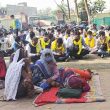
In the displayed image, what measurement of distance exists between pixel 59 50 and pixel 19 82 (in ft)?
16.2

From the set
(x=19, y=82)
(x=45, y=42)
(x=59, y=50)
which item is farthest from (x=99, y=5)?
(x=19, y=82)

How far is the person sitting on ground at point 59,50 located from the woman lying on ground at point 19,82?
4523 mm

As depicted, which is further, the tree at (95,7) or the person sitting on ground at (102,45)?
the tree at (95,7)

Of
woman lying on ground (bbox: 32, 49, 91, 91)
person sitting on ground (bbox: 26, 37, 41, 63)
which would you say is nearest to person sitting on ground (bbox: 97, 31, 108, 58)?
person sitting on ground (bbox: 26, 37, 41, 63)

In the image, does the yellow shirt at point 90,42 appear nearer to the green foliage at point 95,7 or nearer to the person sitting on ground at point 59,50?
the person sitting on ground at point 59,50

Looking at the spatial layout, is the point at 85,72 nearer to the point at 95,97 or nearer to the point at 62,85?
the point at 62,85

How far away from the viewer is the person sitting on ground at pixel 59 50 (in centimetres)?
1234

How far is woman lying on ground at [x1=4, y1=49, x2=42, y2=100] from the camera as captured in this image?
764cm

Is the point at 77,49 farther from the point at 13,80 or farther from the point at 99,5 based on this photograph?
the point at 99,5

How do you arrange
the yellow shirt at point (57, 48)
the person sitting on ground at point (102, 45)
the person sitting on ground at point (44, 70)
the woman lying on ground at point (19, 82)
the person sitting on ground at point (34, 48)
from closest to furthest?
the woman lying on ground at point (19, 82)
the person sitting on ground at point (44, 70)
the person sitting on ground at point (34, 48)
the yellow shirt at point (57, 48)
the person sitting on ground at point (102, 45)

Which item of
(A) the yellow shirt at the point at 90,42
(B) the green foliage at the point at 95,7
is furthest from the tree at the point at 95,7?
(A) the yellow shirt at the point at 90,42

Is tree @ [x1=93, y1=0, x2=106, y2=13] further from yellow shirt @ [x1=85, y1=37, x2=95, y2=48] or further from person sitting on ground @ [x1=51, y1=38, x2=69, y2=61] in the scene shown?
person sitting on ground @ [x1=51, y1=38, x2=69, y2=61]

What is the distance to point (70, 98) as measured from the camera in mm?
7277

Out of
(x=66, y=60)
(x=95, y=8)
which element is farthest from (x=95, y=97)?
(x=95, y=8)
